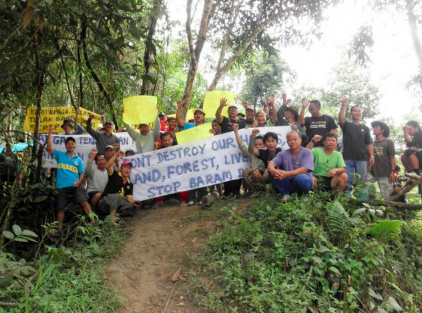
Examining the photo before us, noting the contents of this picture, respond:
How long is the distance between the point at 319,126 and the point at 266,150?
3.91ft

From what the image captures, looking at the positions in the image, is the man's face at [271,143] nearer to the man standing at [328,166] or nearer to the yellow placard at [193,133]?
the man standing at [328,166]

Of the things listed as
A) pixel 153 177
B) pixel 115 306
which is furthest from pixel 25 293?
pixel 153 177

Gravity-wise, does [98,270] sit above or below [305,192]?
below

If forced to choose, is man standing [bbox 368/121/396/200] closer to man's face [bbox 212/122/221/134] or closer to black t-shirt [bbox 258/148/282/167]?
black t-shirt [bbox 258/148/282/167]

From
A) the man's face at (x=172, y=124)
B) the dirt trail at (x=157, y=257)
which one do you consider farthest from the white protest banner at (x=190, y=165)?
the man's face at (x=172, y=124)

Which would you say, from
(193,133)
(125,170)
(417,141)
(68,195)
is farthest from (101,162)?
(417,141)

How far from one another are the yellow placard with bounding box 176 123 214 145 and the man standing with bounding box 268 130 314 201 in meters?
1.65

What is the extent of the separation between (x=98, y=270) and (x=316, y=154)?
3.97m

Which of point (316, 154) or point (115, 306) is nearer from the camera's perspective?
point (115, 306)

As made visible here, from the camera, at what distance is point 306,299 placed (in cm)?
383

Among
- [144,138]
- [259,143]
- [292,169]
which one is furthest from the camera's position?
[144,138]

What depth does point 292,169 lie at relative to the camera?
18.4 feet

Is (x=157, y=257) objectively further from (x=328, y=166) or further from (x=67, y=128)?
(x=67, y=128)

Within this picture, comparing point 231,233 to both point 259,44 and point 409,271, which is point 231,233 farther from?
point 259,44
